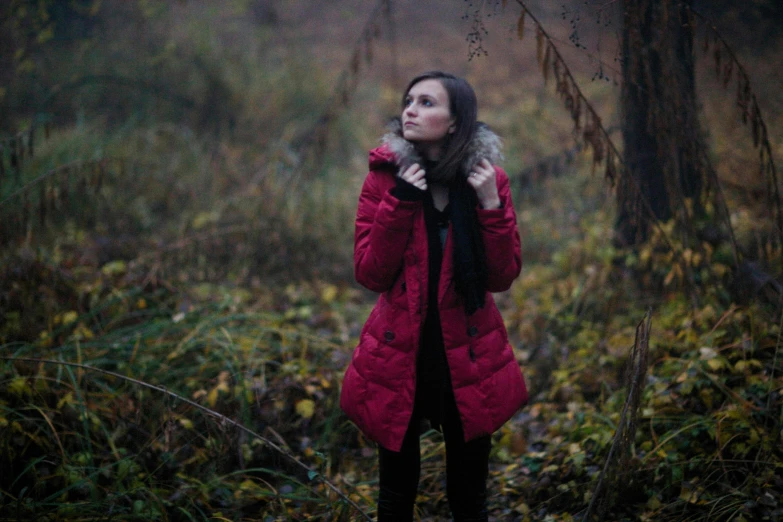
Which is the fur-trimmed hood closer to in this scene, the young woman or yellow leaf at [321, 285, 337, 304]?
the young woman

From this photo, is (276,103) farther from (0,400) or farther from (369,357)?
(369,357)

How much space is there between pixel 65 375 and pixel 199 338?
Result: 30.2 inches

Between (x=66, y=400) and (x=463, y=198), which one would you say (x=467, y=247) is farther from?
(x=66, y=400)

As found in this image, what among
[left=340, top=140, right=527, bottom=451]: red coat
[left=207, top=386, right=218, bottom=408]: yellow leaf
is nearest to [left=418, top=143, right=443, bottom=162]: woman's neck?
[left=340, top=140, right=527, bottom=451]: red coat

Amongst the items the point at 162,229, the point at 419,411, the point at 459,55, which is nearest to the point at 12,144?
the point at 162,229

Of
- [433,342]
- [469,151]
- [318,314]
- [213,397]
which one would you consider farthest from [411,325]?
[318,314]

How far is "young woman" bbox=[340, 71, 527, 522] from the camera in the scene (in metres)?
2.00

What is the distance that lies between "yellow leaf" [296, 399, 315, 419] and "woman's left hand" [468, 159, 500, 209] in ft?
5.75

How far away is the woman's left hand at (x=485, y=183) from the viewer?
6.45ft

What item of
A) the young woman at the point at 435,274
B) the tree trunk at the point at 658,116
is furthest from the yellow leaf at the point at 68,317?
the tree trunk at the point at 658,116

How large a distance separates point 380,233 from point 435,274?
0.27 m

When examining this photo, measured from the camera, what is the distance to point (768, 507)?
2.26 m

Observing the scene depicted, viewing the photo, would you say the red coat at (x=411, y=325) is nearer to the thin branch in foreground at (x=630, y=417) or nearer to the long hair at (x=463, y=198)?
the long hair at (x=463, y=198)

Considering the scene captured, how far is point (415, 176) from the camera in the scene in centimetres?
196
